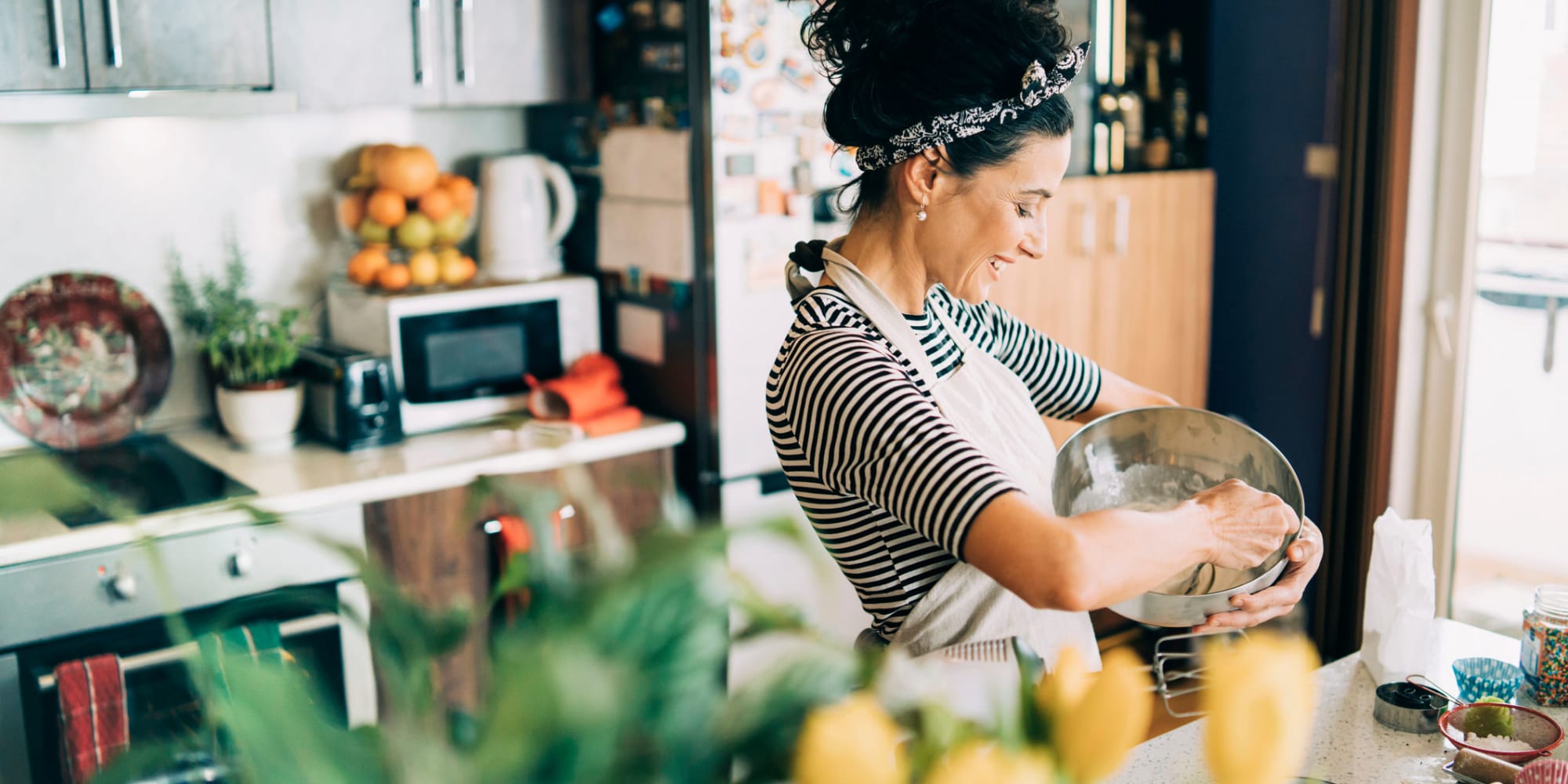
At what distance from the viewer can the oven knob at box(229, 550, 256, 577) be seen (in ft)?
7.08

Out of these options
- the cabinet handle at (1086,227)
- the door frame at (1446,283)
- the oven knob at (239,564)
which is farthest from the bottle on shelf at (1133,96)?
the oven knob at (239,564)

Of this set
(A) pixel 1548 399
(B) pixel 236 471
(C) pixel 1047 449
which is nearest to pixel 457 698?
(C) pixel 1047 449

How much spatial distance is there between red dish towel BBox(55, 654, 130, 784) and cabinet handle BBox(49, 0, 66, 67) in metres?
1.03

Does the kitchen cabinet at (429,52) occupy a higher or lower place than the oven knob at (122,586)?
higher

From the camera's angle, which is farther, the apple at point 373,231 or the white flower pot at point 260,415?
the apple at point 373,231

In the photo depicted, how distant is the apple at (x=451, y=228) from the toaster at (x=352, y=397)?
343mm

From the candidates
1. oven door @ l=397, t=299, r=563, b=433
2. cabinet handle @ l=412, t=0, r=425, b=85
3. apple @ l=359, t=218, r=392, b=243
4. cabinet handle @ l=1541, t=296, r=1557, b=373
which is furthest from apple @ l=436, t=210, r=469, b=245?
cabinet handle @ l=1541, t=296, r=1557, b=373

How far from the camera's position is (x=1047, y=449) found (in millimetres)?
1516

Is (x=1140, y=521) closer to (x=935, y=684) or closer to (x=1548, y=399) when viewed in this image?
(x=935, y=684)

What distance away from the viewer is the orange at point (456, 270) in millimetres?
2785

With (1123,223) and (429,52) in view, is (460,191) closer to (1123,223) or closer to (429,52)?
(429,52)

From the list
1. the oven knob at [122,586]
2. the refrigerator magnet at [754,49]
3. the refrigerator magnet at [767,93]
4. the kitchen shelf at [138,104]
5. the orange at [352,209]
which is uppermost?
the refrigerator magnet at [754,49]

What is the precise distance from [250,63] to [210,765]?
2.31 metres

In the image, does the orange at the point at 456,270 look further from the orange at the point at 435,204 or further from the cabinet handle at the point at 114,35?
the cabinet handle at the point at 114,35
